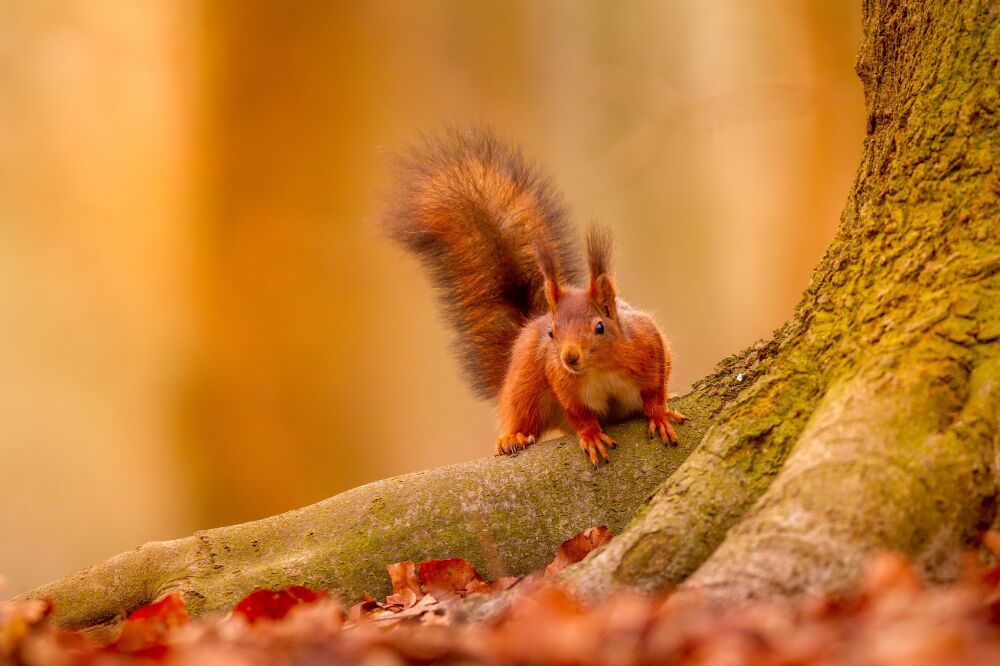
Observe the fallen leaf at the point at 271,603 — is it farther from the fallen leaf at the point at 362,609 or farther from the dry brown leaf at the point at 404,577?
the dry brown leaf at the point at 404,577

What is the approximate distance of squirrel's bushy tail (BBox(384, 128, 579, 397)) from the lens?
2.35m

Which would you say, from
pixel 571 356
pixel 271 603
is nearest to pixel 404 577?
pixel 271 603

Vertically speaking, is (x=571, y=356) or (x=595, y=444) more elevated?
(x=571, y=356)

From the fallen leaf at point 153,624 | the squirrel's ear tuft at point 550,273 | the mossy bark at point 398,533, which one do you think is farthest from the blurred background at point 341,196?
the fallen leaf at point 153,624

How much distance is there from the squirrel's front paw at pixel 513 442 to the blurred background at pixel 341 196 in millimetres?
2131

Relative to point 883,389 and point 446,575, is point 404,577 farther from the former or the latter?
point 883,389

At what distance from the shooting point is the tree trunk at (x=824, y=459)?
1173 mm

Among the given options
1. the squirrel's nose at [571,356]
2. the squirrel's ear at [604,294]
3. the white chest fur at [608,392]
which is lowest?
A: the white chest fur at [608,392]

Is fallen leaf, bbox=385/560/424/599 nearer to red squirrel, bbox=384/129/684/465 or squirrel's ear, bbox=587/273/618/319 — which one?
red squirrel, bbox=384/129/684/465

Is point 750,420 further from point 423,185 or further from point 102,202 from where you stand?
point 102,202

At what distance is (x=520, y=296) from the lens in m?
2.48

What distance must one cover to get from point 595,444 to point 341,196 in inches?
118

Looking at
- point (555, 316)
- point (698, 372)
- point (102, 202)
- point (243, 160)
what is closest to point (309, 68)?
point (243, 160)

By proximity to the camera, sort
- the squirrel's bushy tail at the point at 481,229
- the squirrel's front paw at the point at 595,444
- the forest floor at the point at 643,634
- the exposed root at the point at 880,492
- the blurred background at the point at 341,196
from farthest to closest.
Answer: the blurred background at the point at 341,196
the squirrel's bushy tail at the point at 481,229
the squirrel's front paw at the point at 595,444
the exposed root at the point at 880,492
the forest floor at the point at 643,634
